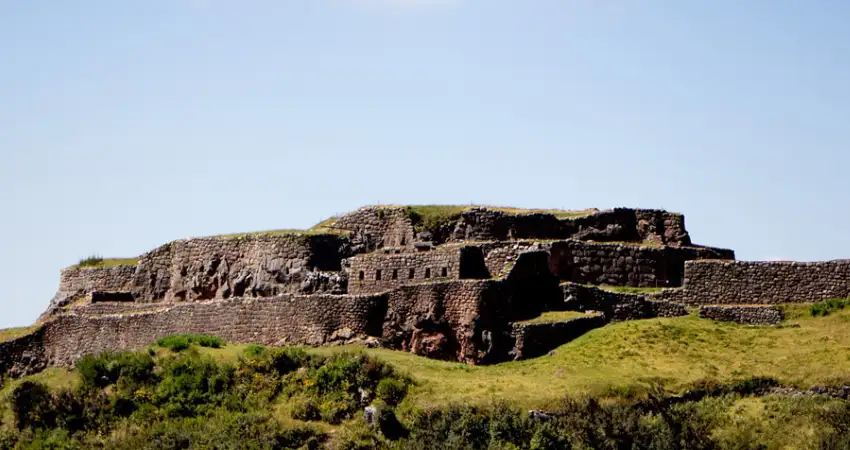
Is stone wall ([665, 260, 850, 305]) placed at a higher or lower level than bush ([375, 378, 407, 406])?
higher

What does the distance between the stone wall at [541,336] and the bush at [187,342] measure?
10.8m

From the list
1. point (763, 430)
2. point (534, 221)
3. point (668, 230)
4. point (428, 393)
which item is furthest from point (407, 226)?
point (763, 430)

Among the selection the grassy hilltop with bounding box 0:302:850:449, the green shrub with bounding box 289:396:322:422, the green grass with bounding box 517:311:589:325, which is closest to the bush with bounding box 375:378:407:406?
the grassy hilltop with bounding box 0:302:850:449

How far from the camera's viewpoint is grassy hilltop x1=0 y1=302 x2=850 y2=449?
→ 4919 centimetres

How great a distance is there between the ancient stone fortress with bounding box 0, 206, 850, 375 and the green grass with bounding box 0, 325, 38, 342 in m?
0.47

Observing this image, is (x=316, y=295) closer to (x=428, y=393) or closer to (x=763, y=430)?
(x=428, y=393)

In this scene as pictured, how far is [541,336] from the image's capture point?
55.7 metres

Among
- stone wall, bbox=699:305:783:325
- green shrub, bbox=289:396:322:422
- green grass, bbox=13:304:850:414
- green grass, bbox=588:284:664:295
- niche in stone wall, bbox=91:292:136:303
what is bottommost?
green shrub, bbox=289:396:322:422

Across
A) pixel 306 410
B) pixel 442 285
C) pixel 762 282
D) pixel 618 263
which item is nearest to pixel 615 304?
pixel 618 263

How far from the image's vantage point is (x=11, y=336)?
71188 mm

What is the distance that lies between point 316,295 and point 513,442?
43.1 feet

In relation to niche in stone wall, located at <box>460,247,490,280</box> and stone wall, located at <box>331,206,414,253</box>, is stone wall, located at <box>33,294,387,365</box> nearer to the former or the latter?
niche in stone wall, located at <box>460,247,490,280</box>

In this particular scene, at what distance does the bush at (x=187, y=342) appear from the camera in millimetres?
60031

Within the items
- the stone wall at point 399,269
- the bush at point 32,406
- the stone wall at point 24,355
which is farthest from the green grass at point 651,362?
the stone wall at point 24,355
